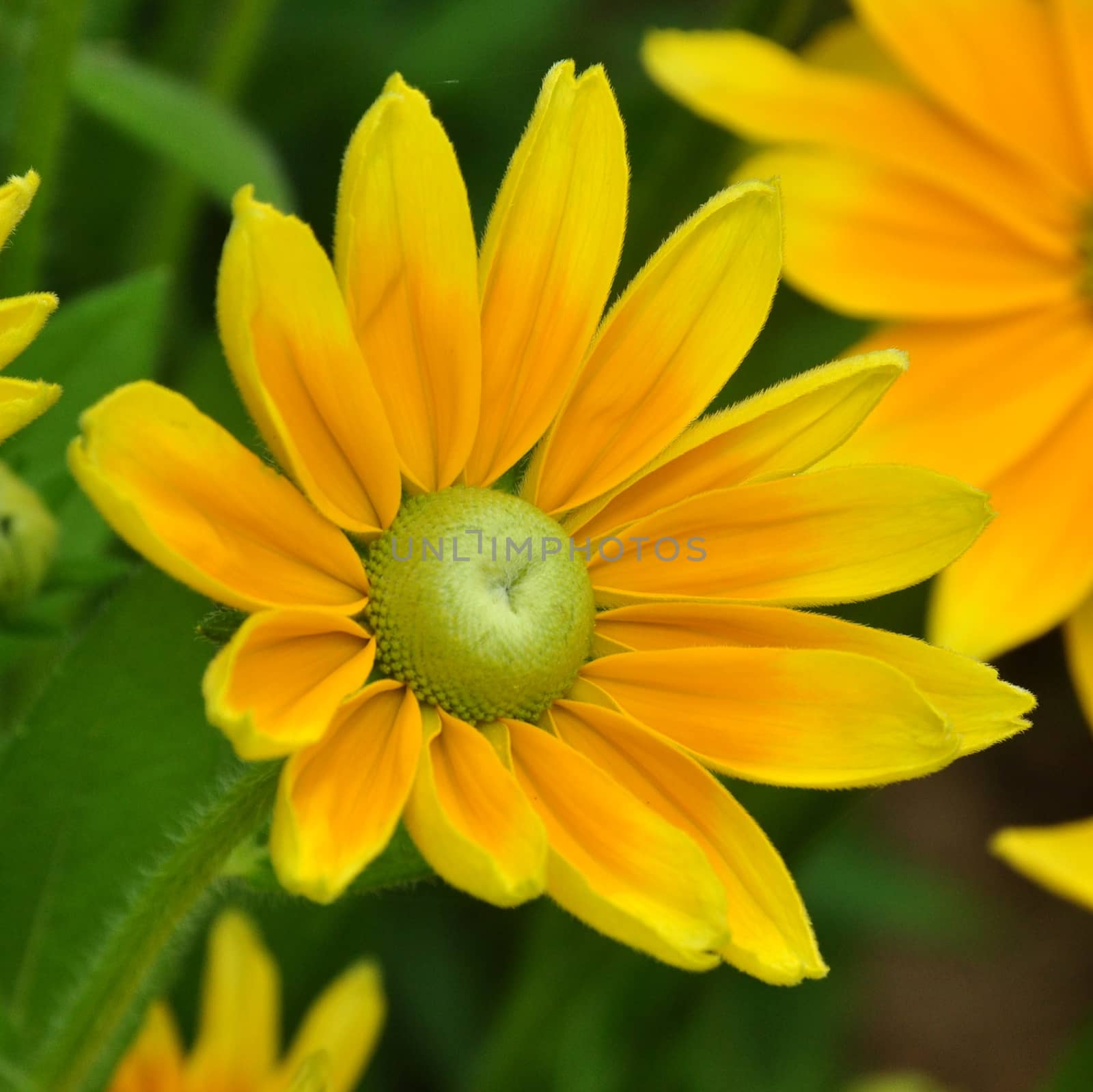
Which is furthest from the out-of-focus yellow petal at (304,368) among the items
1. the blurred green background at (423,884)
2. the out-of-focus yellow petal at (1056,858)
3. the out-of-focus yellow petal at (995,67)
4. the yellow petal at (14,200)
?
the out-of-focus yellow petal at (995,67)

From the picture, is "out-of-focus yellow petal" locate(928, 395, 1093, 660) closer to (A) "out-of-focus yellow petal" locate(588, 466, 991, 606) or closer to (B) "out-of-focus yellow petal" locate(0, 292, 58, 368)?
(A) "out-of-focus yellow petal" locate(588, 466, 991, 606)

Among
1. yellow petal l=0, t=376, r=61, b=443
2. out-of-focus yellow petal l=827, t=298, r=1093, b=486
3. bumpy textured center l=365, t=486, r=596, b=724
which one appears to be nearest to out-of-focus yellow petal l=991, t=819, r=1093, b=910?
out-of-focus yellow petal l=827, t=298, r=1093, b=486

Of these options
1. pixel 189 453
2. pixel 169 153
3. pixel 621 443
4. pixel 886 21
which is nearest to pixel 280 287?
pixel 189 453

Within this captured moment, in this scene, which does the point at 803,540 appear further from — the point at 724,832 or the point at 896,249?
the point at 896,249

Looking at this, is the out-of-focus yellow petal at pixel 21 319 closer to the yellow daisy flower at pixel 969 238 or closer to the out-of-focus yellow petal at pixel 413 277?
the out-of-focus yellow petal at pixel 413 277

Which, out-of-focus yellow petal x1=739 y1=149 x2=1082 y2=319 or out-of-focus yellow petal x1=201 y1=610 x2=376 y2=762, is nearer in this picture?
out-of-focus yellow petal x1=201 y1=610 x2=376 y2=762

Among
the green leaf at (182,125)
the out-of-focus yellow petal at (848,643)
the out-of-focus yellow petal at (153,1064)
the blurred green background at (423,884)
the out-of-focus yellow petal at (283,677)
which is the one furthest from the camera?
the green leaf at (182,125)
